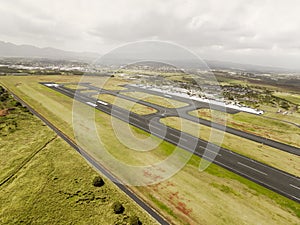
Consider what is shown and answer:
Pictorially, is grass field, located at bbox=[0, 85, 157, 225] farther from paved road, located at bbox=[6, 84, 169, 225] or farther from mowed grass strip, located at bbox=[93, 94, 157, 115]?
mowed grass strip, located at bbox=[93, 94, 157, 115]

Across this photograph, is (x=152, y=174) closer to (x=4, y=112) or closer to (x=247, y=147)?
(x=247, y=147)

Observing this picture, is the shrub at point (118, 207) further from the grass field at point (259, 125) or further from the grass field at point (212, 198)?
the grass field at point (259, 125)

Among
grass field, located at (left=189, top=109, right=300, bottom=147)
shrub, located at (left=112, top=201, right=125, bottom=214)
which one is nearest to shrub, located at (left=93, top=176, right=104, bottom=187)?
shrub, located at (left=112, top=201, right=125, bottom=214)

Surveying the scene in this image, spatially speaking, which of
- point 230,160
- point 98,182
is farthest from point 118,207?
point 230,160

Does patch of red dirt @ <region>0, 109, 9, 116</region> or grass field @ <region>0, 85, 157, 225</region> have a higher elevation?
patch of red dirt @ <region>0, 109, 9, 116</region>

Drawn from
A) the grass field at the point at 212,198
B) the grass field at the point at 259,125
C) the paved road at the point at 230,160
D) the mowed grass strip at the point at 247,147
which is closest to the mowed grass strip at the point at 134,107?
the paved road at the point at 230,160
